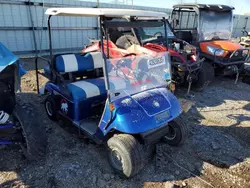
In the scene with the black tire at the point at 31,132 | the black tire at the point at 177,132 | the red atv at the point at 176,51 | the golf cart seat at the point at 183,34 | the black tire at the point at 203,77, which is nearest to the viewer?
the black tire at the point at 31,132

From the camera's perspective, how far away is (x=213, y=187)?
8.07 feet

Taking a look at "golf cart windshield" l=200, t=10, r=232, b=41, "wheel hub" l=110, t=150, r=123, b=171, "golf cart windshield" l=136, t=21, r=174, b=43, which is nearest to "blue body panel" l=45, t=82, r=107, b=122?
"wheel hub" l=110, t=150, r=123, b=171

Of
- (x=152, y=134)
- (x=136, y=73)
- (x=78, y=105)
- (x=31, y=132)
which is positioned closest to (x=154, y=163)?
(x=152, y=134)

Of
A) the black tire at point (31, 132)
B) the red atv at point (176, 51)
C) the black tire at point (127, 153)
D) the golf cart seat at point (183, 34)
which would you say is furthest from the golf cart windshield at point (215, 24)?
the black tire at point (31, 132)

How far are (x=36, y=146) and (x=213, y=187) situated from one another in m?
2.04

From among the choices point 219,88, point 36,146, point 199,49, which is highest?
point 199,49

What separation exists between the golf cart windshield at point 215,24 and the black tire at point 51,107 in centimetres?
447

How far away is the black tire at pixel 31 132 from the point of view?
7.97 feet

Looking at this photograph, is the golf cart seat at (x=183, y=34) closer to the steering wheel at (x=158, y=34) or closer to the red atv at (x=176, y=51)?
the red atv at (x=176, y=51)

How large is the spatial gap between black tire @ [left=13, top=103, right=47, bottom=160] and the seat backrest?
100cm

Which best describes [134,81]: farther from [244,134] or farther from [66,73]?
[244,134]

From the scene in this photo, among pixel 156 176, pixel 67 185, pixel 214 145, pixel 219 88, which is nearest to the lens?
pixel 67 185

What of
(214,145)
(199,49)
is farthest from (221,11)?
(214,145)

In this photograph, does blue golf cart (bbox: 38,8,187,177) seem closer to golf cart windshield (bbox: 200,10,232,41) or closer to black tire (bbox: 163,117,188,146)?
black tire (bbox: 163,117,188,146)
